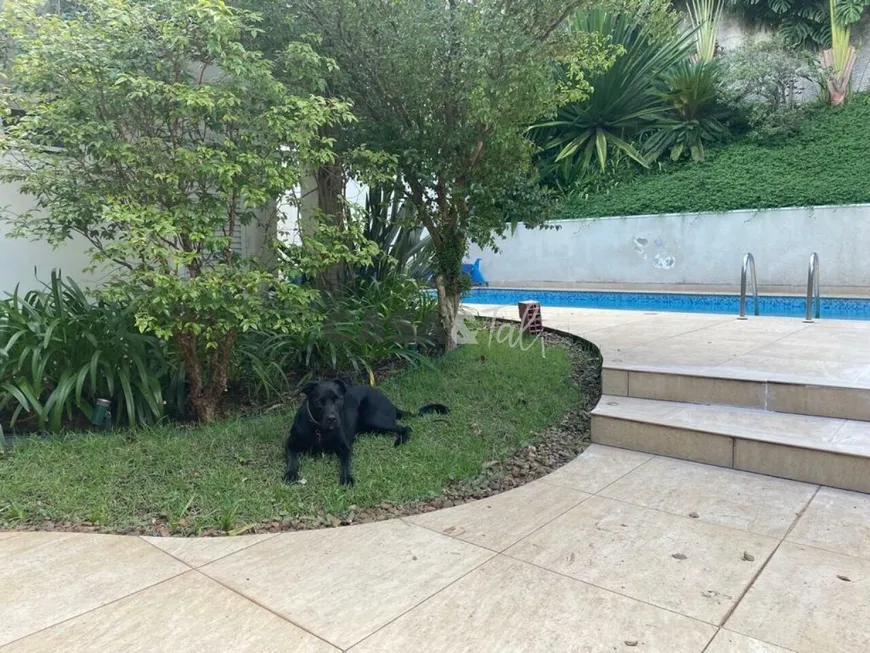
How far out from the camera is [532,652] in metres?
1.82

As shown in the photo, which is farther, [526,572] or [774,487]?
[774,487]

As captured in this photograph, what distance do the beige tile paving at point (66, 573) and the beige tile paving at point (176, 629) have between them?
0.09 m

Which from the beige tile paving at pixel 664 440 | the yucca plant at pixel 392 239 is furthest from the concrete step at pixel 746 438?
the yucca plant at pixel 392 239

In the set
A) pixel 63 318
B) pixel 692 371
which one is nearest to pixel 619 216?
pixel 692 371

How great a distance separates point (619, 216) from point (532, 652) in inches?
461

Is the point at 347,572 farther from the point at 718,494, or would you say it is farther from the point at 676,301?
the point at 676,301

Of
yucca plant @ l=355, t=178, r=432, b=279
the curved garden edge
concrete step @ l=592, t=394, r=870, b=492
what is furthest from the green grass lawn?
yucca plant @ l=355, t=178, r=432, b=279

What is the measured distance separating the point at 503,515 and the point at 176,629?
152 cm

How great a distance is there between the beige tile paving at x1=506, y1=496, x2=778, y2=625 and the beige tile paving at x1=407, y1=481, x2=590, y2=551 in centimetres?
8

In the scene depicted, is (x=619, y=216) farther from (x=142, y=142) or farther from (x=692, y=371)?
(x=142, y=142)

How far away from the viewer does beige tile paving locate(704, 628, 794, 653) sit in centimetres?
181

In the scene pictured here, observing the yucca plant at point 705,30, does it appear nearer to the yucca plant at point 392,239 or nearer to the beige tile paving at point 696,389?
the yucca plant at point 392,239

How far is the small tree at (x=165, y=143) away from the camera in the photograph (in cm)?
313

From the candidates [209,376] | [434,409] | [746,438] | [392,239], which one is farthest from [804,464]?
[392,239]
